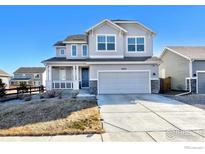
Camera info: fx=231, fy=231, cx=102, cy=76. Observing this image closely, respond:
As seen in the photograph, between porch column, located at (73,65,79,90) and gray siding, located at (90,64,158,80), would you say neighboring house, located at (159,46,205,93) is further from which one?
porch column, located at (73,65,79,90)

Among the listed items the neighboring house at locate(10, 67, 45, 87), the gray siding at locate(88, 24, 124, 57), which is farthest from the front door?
the neighboring house at locate(10, 67, 45, 87)

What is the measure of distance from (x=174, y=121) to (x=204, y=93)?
41.5 ft

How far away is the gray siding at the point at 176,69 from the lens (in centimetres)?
2186

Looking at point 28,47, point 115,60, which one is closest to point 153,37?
point 115,60

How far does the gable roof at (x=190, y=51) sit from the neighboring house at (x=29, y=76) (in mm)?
47278

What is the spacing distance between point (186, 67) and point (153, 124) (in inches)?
556

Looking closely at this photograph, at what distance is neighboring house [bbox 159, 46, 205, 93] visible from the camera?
20.6 meters

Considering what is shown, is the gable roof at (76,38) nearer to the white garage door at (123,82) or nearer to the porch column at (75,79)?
the porch column at (75,79)

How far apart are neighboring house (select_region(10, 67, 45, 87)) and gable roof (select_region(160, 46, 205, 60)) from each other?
155 feet

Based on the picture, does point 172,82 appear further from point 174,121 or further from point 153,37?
point 174,121

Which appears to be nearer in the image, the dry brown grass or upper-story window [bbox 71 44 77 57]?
the dry brown grass

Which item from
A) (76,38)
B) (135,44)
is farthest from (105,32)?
(76,38)
